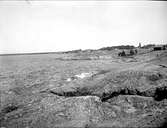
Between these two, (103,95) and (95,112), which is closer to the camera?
(95,112)

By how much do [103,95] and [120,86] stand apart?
167cm

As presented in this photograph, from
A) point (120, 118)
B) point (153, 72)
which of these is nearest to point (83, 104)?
point (120, 118)

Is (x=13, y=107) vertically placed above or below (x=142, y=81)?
below

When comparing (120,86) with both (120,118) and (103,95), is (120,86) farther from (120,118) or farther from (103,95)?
(120,118)

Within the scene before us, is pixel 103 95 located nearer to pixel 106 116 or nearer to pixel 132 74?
pixel 106 116

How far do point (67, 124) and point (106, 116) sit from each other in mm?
2202

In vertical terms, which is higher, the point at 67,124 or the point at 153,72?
the point at 153,72

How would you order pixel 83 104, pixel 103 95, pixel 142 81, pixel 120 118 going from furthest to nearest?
pixel 142 81 → pixel 103 95 → pixel 83 104 → pixel 120 118

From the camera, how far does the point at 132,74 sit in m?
12.9

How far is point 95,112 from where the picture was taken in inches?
326

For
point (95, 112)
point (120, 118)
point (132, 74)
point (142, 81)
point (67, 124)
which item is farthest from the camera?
point (132, 74)

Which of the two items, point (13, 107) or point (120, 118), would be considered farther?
point (13, 107)

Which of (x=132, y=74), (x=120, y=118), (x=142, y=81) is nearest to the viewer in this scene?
(x=120, y=118)

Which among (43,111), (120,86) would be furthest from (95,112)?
(120,86)
